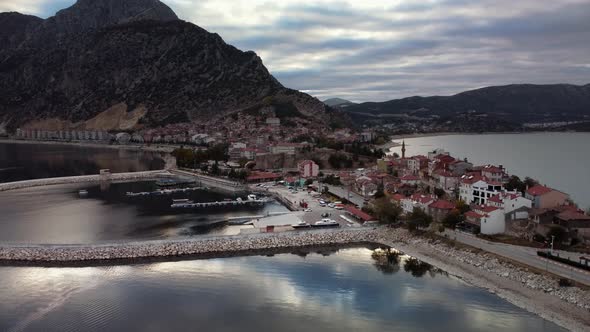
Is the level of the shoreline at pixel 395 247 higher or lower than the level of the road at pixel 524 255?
lower

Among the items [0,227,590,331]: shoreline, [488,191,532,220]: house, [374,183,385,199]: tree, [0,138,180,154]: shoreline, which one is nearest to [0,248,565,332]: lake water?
[0,227,590,331]: shoreline

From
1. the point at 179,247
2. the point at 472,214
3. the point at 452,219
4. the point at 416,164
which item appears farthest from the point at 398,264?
the point at 416,164

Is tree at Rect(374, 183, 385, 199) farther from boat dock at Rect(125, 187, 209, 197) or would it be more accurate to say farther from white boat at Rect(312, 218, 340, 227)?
boat dock at Rect(125, 187, 209, 197)

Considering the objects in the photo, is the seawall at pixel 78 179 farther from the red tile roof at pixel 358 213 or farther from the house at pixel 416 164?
the red tile roof at pixel 358 213

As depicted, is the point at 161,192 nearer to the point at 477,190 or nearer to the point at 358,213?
the point at 358,213

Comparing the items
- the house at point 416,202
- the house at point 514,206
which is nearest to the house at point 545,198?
the house at point 514,206

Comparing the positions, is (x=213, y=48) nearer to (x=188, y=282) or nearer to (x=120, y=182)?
(x=120, y=182)
